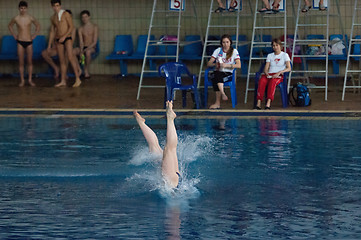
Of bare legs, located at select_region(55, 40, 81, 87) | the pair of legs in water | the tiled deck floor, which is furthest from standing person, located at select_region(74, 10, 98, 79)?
the pair of legs in water

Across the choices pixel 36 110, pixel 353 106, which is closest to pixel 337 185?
pixel 353 106

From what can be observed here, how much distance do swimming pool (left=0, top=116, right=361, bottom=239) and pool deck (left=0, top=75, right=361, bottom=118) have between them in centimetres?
60

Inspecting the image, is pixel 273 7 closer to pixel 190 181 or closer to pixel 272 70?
pixel 272 70

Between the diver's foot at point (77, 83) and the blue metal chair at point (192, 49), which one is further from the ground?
the blue metal chair at point (192, 49)

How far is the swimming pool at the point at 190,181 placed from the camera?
23.6 feet

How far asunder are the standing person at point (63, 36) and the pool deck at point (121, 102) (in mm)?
396

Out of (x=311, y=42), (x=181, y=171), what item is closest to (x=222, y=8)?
(x=311, y=42)

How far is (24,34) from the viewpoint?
730 inches

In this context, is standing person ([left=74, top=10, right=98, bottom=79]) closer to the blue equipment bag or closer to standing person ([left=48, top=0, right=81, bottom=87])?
standing person ([left=48, top=0, right=81, bottom=87])

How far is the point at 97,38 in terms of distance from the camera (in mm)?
20281

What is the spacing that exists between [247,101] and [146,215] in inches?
312

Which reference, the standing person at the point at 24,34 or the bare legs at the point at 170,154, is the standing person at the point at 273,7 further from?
the bare legs at the point at 170,154

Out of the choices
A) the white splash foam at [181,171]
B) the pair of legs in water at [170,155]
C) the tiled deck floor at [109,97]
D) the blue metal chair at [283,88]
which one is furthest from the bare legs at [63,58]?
the pair of legs in water at [170,155]

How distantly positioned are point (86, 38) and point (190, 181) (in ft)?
37.7
